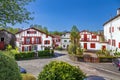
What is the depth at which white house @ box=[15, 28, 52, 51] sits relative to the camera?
5925 cm

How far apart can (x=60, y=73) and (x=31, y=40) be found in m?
48.5

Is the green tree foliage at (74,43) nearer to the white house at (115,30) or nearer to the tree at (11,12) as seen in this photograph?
the white house at (115,30)

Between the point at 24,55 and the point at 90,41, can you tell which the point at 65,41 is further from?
the point at 24,55

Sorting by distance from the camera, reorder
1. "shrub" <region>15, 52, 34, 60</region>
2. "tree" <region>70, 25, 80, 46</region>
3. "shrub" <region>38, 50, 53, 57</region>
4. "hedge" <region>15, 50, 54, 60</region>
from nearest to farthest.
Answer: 1. "shrub" <region>15, 52, 34, 60</region>
2. "hedge" <region>15, 50, 54, 60</region>
3. "shrub" <region>38, 50, 53, 57</region>
4. "tree" <region>70, 25, 80, 46</region>

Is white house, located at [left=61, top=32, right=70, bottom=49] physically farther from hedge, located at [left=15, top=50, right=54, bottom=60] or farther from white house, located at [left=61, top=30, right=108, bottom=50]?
hedge, located at [left=15, top=50, right=54, bottom=60]

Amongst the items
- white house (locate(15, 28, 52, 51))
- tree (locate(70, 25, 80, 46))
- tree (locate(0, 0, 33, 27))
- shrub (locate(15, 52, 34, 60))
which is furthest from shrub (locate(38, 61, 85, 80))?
white house (locate(15, 28, 52, 51))

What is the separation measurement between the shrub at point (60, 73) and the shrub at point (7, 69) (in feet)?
12.9

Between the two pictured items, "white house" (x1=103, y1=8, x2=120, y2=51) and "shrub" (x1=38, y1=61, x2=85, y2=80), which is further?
"white house" (x1=103, y1=8, x2=120, y2=51)

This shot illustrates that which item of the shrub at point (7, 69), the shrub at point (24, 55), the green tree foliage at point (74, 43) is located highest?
the green tree foliage at point (74, 43)

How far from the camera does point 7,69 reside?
26.0 feet

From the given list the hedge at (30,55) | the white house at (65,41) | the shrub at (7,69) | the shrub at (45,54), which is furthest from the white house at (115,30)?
the shrub at (7,69)

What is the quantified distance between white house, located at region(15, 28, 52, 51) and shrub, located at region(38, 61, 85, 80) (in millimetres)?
47337

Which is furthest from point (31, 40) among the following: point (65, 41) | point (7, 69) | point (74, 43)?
point (7, 69)

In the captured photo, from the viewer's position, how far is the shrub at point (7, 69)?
7.76m
